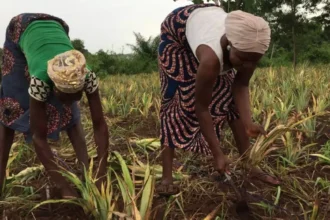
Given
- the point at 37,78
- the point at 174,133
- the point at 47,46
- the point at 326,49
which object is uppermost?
the point at 47,46

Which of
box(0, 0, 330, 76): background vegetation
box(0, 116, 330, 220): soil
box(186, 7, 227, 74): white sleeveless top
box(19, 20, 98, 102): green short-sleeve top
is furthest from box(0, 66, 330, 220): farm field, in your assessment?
box(0, 0, 330, 76): background vegetation

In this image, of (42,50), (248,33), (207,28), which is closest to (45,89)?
(42,50)

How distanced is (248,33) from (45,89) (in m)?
0.85

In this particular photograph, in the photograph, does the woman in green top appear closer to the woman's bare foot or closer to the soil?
the soil

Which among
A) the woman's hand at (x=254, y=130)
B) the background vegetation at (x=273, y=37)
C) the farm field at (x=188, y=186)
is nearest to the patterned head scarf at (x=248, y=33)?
the woman's hand at (x=254, y=130)

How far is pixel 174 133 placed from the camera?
7.72ft

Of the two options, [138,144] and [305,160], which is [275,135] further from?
[138,144]

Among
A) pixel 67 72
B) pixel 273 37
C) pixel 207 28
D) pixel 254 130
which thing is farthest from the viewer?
pixel 273 37

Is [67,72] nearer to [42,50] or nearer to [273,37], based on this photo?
[42,50]

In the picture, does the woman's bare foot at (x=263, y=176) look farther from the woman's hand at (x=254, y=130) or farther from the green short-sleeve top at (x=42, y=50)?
the green short-sleeve top at (x=42, y=50)

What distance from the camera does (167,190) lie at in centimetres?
225

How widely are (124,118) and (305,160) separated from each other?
1.97 m

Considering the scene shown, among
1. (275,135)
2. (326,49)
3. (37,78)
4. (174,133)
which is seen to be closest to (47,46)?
(37,78)

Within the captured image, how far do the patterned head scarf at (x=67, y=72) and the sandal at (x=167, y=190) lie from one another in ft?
2.40
